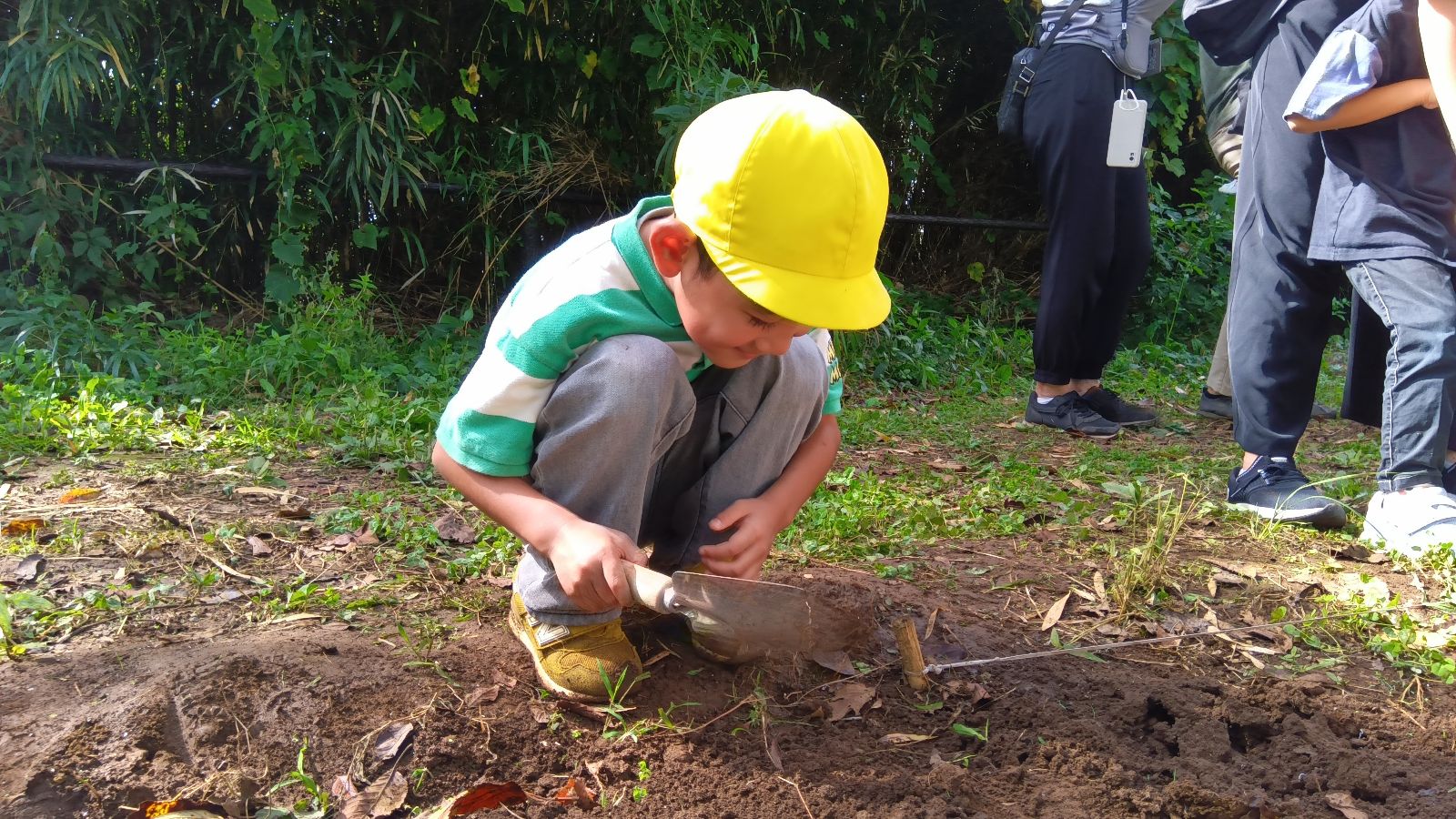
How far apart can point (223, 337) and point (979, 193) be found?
414 cm

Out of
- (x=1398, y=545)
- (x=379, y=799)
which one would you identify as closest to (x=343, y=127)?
(x=379, y=799)

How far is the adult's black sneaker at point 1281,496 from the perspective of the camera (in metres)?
2.73

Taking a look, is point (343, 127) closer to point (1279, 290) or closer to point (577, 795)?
point (1279, 290)

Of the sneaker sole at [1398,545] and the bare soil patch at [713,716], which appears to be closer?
the bare soil patch at [713,716]

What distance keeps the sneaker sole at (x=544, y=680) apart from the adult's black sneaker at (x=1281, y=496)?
189cm

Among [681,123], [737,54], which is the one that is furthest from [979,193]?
[681,123]

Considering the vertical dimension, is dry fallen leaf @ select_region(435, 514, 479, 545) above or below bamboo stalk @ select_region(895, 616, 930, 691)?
below

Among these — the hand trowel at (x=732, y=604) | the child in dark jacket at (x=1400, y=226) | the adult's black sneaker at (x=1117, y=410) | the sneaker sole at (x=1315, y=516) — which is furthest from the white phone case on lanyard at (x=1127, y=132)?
the hand trowel at (x=732, y=604)

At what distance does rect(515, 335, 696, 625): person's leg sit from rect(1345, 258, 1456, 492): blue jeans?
1813 mm

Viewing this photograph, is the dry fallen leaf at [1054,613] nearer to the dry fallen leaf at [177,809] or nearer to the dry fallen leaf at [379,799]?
the dry fallen leaf at [379,799]

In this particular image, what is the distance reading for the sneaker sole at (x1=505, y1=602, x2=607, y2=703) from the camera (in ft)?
5.76

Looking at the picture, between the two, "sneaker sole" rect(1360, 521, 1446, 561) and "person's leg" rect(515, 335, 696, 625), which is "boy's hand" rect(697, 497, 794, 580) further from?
"sneaker sole" rect(1360, 521, 1446, 561)

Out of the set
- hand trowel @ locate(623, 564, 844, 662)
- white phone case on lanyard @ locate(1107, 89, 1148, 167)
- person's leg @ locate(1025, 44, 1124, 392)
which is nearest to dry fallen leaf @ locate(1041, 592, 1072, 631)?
hand trowel @ locate(623, 564, 844, 662)

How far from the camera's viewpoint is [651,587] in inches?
61.6
